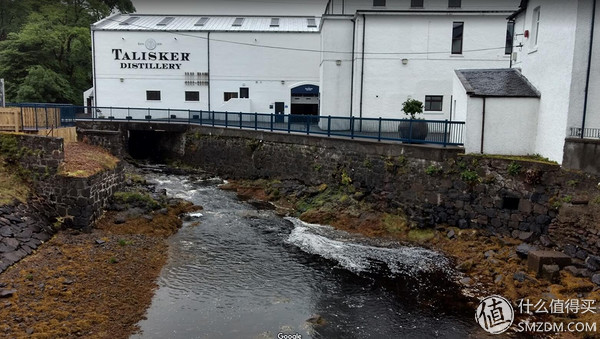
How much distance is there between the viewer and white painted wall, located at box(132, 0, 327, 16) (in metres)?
52.6

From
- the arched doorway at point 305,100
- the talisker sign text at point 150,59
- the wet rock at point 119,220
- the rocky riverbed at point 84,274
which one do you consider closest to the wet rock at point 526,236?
the rocky riverbed at point 84,274

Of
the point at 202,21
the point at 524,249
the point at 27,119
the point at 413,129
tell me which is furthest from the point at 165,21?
the point at 524,249

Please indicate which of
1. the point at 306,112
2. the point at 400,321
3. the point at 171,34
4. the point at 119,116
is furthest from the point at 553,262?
the point at 171,34

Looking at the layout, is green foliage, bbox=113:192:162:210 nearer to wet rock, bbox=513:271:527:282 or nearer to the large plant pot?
the large plant pot

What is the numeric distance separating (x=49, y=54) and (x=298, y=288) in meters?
38.3

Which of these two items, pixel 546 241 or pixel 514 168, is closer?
pixel 546 241

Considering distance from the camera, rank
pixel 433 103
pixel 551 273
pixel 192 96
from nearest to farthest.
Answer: pixel 551 273 → pixel 433 103 → pixel 192 96

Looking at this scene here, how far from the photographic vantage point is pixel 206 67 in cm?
3781

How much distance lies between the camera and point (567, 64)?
13625 mm

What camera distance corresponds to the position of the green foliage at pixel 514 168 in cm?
1452

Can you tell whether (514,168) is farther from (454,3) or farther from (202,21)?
(202,21)

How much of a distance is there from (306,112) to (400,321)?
28823mm

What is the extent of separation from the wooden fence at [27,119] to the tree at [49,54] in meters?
18.7

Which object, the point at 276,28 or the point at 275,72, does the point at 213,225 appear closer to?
the point at 275,72
